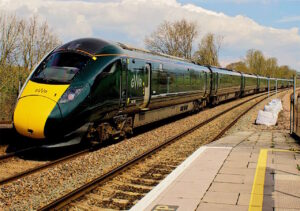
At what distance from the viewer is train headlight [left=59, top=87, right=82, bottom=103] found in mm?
9453

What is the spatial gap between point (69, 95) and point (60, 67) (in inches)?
45.5

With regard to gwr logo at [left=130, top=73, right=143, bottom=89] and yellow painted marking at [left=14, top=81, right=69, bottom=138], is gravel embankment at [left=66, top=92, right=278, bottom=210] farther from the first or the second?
yellow painted marking at [left=14, top=81, right=69, bottom=138]

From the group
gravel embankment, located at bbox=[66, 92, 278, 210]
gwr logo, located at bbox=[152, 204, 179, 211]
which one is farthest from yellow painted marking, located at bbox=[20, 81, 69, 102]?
gwr logo, located at bbox=[152, 204, 179, 211]

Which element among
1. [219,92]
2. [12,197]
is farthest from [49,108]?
[219,92]

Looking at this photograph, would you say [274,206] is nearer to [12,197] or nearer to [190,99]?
[12,197]

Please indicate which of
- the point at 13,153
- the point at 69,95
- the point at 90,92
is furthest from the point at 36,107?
the point at 13,153

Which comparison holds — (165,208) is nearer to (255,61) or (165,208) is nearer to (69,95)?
(69,95)

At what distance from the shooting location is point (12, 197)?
694 cm

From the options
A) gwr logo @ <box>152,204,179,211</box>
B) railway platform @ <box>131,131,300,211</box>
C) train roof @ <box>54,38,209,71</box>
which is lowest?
gwr logo @ <box>152,204,179,211</box>

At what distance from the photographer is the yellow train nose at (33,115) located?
9.21m

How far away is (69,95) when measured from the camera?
31.3ft

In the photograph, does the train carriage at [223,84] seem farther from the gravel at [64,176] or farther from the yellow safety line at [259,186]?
the yellow safety line at [259,186]

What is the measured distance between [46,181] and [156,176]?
246cm

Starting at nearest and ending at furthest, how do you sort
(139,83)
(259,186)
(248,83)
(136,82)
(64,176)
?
(259,186)
(64,176)
(136,82)
(139,83)
(248,83)
